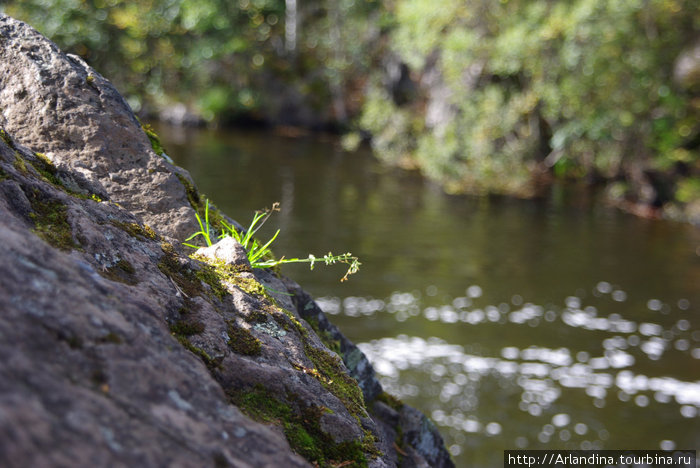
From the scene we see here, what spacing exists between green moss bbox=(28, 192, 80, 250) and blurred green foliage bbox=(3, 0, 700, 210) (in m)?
17.9

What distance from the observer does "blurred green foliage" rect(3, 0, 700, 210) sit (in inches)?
739

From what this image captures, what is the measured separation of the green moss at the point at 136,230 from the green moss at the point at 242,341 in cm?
44

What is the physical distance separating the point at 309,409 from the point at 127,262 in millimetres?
771

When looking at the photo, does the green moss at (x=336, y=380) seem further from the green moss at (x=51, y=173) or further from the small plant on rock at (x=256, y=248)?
the green moss at (x=51, y=173)

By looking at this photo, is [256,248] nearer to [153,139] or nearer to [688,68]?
[153,139]

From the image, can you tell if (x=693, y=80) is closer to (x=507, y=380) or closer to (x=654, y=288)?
(x=654, y=288)

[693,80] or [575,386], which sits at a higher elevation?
[693,80]

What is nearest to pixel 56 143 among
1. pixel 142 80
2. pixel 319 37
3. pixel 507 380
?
pixel 507 380

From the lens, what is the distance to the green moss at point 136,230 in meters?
2.24

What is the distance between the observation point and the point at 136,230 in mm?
2297

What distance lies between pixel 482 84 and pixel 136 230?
20645 millimetres

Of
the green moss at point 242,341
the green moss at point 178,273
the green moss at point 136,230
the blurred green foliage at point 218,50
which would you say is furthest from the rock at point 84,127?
the blurred green foliage at point 218,50

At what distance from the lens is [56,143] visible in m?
2.80

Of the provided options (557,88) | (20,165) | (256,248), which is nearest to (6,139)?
(20,165)
